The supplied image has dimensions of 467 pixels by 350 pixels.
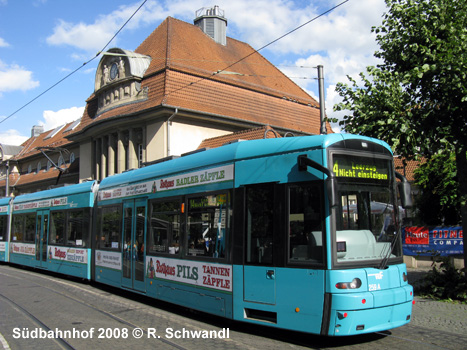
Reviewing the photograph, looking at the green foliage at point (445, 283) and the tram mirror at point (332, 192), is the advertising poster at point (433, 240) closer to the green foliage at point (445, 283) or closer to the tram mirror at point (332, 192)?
the green foliage at point (445, 283)

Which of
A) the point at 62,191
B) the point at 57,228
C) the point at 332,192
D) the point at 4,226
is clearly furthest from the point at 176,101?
the point at 332,192

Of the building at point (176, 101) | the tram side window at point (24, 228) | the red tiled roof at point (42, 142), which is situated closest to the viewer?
the tram side window at point (24, 228)

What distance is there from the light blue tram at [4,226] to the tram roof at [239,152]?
12931mm

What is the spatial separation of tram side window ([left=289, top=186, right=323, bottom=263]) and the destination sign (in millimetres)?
471

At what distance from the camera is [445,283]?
34.9 feet

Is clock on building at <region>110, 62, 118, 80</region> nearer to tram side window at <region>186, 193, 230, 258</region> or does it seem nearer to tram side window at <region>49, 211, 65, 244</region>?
tram side window at <region>49, 211, 65, 244</region>

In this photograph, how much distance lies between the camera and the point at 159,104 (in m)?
25.2

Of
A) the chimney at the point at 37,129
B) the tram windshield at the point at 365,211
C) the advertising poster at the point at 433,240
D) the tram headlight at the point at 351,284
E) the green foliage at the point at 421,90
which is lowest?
the tram headlight at the point at 351,284

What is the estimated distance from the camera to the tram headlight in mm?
6270

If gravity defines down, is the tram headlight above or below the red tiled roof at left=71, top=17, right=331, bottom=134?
below

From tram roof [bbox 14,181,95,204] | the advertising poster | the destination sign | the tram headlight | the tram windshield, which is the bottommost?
the tram headlight

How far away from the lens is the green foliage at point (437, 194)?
15594 mm

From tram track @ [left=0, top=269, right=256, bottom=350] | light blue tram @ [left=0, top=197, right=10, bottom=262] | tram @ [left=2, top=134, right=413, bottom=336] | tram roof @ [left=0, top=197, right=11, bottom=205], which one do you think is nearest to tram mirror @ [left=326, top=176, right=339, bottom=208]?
tram @ [left=2, top=134, right=413, bottom=336]

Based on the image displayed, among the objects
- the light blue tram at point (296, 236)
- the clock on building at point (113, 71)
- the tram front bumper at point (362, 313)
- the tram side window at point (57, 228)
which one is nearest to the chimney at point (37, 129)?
the clock on building at point (113, 71)
